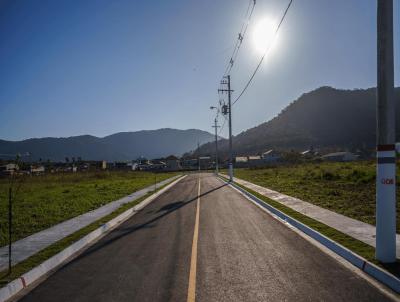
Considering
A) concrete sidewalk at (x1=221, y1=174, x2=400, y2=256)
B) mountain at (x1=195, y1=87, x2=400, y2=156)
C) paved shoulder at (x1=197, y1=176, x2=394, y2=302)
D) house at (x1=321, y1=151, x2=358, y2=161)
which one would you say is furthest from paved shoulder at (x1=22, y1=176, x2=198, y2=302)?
mountain at (x1=195, y1=87, x2=400, y2=156)

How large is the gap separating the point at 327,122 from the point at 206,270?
496ft

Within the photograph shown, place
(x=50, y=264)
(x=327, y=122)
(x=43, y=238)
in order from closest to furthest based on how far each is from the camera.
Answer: (x=50, y=264), (x=43, y=238), (x=327, y=122)

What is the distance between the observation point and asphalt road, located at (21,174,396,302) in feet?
18.1

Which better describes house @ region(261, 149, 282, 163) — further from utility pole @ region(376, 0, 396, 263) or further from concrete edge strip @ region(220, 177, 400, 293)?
utility pole @ region(376, 0, 396, 263)

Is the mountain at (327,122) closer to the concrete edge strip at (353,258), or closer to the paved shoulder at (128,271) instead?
the concrete edge strip at (353,258)

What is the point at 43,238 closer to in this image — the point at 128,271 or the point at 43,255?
the point at 43,255

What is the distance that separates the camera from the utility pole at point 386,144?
654 cm

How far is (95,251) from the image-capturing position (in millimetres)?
8641

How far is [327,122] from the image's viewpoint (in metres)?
146

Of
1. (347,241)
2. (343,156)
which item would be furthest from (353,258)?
(343,156)

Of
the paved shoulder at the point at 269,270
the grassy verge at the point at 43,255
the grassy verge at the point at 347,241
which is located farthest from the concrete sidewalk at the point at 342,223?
the grassy verge at the point at 43,255

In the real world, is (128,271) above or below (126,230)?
above

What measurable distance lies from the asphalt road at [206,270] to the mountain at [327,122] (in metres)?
126

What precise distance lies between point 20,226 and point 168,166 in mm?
102992
